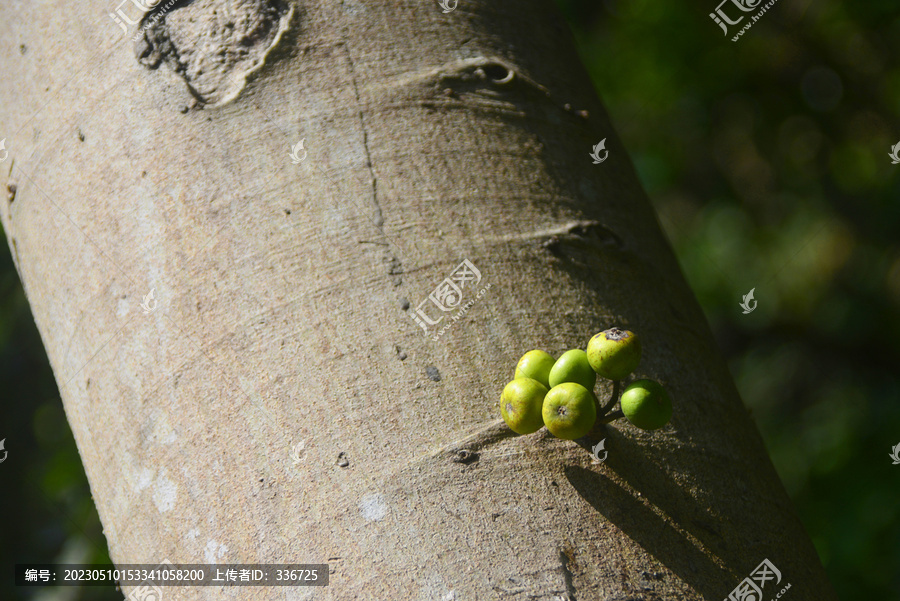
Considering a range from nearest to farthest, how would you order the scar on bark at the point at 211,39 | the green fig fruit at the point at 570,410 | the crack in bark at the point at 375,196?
the green fig fruit at the point at 570,410
the crack in bark at the point at 375,196
the scar on bark at the point at 211,39

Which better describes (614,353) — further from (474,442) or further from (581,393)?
(474,442)

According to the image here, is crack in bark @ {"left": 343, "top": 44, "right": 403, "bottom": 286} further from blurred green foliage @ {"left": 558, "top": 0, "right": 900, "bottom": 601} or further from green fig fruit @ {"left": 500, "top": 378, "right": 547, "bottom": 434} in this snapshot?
blurred green foliage @ {"left": 558, "top": 0, "right": 900, "bottom": 601}

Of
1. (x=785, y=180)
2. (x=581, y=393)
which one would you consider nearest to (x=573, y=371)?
(x=581, y=393)

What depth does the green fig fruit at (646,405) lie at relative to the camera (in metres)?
1.00

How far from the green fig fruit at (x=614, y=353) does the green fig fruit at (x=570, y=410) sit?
0.06 m

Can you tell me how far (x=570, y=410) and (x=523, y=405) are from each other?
7cm

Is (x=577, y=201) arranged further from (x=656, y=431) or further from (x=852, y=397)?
(x=852, y=397)

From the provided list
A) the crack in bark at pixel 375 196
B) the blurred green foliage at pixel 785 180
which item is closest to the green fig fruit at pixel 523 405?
the crack in bark at pixel 375 196

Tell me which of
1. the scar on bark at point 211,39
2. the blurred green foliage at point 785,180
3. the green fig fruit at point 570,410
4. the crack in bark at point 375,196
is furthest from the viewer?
the blurred green foliage at point 785,180

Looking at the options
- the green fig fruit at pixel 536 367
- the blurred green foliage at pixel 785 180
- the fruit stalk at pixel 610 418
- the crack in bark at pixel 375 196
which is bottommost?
the blurred green foliage at pixel 785 180

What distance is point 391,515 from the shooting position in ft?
3.27

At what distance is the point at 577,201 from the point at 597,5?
18.3 ft

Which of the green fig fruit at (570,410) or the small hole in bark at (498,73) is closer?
the green fig fruit at (570,410)

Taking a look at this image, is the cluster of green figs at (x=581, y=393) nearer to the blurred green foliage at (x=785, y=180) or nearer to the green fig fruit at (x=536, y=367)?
the green fig fruit at (x=536, y=367)
